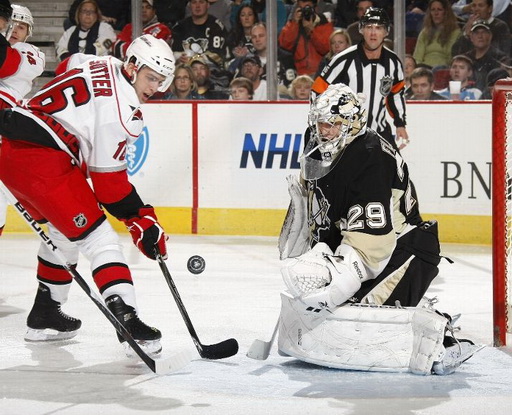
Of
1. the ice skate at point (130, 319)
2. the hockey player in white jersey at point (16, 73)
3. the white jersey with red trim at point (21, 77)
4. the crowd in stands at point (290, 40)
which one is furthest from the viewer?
the crowd in stands at point (290, 40)

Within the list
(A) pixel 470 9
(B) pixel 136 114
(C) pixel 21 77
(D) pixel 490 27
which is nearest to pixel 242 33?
(A) pixel 470 9

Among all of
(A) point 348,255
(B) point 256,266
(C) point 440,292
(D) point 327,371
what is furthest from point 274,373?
(B) point 256,266

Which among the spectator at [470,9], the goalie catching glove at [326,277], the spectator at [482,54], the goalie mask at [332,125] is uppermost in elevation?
the spectator at [470,9]

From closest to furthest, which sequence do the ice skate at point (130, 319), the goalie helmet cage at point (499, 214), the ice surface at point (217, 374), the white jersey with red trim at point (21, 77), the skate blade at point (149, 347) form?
the ice surface at point (217, 374)
the ice skate at point (130, 319)
the skate blade at point (149, 347)
the goalie helmet cage at point (499, 214)
the white jersey with red trim at point (21, 77)

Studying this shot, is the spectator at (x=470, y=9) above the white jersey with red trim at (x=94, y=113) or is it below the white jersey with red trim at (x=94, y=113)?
above

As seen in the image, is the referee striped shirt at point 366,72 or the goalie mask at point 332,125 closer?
the goalie mask at point 332,125

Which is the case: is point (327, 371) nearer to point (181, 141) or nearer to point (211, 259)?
point (211, 259)

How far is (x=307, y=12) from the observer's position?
7.59 m

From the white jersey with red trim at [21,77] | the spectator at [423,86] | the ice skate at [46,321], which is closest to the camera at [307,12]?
the spectator at [423,86]

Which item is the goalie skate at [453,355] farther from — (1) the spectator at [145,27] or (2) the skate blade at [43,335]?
(1) the spectator at [145,27]

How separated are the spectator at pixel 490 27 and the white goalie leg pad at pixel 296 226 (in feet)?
12.1

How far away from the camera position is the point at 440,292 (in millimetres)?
5277

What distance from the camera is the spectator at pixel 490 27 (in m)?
7.11

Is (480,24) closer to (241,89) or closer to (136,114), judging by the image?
(241,89)
